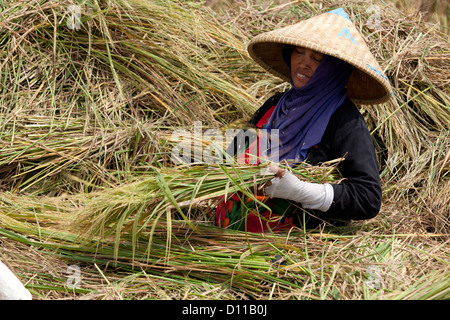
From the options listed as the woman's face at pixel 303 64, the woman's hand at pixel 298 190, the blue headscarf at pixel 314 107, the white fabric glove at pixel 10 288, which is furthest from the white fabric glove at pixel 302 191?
the white fabric glove at pixel 10 288

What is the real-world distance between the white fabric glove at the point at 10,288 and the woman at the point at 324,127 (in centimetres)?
79

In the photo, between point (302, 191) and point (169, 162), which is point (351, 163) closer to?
point (302, 191)

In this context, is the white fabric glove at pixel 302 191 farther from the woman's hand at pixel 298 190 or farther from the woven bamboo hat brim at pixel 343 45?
the woven bamboo hat brim at pixel 343 45

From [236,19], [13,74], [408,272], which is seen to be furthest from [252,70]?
[408,272]

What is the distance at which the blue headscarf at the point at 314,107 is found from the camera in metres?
2.24

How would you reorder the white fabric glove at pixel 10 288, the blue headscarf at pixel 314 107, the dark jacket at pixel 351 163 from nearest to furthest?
the white fabric glove at pixel 10 288 → the dark jacket at pixel 351 163 → the blue headscarf at pixel 314 107

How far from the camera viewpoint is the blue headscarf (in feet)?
7.36

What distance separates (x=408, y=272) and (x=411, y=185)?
2.86ft

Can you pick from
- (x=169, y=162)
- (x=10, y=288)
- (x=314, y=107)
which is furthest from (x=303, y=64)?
(x=10, y=288)

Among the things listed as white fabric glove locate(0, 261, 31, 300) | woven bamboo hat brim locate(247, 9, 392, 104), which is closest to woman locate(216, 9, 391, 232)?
woven bamboo hat brim locate(247, 9, 392, 104)

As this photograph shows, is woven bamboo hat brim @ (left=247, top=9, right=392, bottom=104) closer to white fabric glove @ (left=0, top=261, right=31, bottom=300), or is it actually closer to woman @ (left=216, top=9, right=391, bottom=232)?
woman @ (left=216, top=9, right=391, bottom=232)

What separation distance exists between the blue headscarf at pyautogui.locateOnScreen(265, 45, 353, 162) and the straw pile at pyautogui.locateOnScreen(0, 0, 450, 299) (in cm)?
22

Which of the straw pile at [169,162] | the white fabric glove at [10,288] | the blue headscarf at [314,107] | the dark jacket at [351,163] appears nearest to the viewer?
the white fabric glove at [10,288]

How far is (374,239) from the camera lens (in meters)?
2.22
